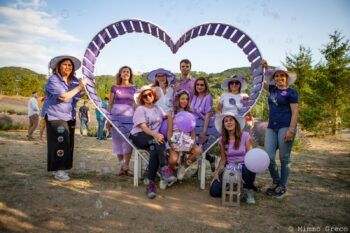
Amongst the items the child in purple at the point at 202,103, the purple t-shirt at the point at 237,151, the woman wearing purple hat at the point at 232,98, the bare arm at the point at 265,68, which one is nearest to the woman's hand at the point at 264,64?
the bare arm at the point at 265,68

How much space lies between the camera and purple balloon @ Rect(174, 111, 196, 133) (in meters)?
4.42

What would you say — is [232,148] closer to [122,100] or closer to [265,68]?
[265,68]

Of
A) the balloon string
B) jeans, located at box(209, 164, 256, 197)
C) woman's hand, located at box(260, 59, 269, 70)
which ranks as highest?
woman's hand, located at box(260, 59, 269, 70)

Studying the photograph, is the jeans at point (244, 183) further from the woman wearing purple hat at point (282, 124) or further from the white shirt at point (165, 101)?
the white shirt at point (165, 101)

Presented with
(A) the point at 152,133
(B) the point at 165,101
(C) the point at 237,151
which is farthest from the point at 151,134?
(C) the point at 237,151

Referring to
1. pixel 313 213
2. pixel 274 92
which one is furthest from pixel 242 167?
pixel 274 92

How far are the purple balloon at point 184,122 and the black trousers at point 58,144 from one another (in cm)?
197

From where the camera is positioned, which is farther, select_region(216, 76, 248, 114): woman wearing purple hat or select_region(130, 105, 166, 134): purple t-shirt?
select_region(216, 76, 248, 114): woman wearing purple hat

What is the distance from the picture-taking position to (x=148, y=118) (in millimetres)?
4590

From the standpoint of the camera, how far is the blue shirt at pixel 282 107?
14.4 feet

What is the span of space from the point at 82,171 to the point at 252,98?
12.4ft

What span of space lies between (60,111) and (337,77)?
16463 mm

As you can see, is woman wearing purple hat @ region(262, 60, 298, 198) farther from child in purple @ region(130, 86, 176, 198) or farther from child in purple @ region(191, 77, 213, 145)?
child in purple @ region(130, 86, 176, 198)

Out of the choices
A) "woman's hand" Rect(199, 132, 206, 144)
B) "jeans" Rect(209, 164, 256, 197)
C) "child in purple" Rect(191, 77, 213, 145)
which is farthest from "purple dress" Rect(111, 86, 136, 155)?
"jeans" Rect(209, 164, 256, 197)
